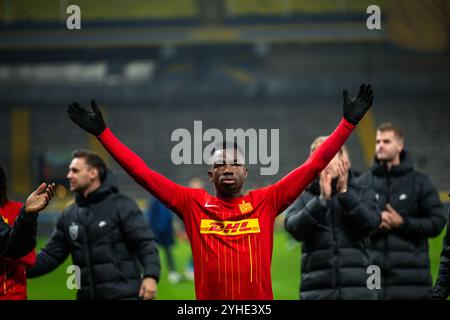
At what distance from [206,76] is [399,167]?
23.6 metres

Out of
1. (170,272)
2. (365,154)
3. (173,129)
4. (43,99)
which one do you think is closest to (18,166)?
(43,99)

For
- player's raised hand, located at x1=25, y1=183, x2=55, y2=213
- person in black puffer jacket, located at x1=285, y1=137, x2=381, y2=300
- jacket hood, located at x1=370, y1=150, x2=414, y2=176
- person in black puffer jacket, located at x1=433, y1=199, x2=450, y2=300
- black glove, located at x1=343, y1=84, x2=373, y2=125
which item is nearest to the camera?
black glove, located at x1=343, y1=84, x2=373, y2=125

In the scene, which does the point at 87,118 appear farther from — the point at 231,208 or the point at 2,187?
the point at 2,187

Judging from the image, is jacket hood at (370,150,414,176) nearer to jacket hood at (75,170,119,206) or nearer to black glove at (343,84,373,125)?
jacket hood at (75,170,119,206)

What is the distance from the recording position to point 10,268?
15.5 ft

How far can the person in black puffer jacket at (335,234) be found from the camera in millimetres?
5258

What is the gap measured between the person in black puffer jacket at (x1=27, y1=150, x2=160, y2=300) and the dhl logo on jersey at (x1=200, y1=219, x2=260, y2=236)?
173 centimetres

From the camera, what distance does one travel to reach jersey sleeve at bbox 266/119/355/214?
3.82 m

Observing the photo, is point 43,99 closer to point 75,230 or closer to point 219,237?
point 75,230

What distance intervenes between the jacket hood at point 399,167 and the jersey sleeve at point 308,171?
8.10 feet

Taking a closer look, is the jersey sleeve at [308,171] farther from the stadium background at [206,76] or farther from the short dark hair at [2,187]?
the stadium background at [206,76]

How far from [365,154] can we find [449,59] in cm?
532

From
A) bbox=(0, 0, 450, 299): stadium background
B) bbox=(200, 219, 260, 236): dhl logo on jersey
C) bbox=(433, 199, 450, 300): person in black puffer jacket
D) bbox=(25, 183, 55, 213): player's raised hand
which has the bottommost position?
bbox=(433, 199, 450, 300): person in black puffer jacket

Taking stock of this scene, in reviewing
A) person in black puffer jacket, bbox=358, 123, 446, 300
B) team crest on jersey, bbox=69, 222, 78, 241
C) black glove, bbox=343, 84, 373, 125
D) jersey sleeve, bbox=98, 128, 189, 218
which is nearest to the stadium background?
person in black puffer jacket, bbox=358, 123, 446, 300
